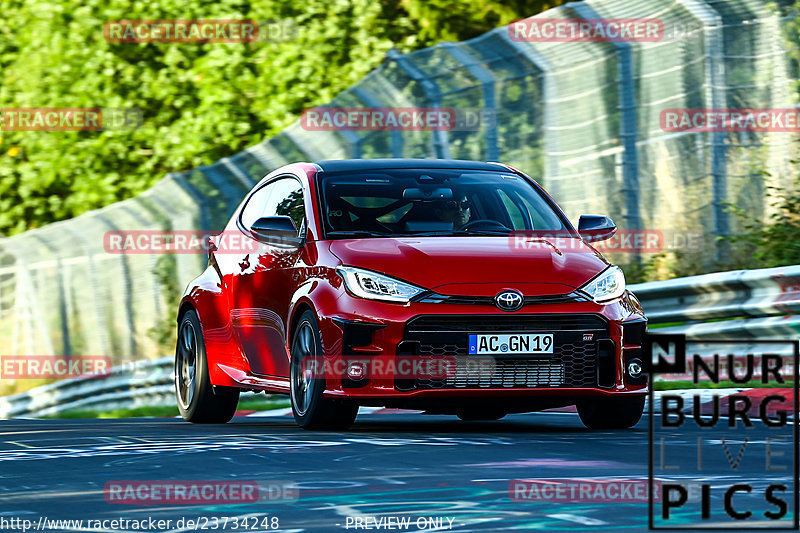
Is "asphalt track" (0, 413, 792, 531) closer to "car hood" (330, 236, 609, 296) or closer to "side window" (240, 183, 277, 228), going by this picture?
"car hood" (330, 236, 609, 296)

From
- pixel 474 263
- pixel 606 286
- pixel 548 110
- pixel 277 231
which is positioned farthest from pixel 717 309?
pixel 548 110

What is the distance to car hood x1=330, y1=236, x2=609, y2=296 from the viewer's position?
10375 mm

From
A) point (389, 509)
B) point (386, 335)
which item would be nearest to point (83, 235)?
point (386, 335)

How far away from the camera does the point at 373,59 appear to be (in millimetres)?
23344

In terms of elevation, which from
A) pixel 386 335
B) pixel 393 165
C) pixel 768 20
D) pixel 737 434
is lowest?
pixel 737 434

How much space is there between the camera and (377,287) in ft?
34.2

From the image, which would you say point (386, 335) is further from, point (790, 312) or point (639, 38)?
point (639, 38)

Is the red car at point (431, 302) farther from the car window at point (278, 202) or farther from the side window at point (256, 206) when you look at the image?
the side window at point (256, 206)

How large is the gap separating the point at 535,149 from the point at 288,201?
262 inches

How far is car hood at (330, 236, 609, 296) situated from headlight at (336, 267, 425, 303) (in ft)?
0.13

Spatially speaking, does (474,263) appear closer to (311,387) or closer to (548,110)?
(311,387)

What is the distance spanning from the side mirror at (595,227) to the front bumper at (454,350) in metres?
1.19

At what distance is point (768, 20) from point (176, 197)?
5.87 m

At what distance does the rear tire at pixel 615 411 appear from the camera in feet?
36.0
